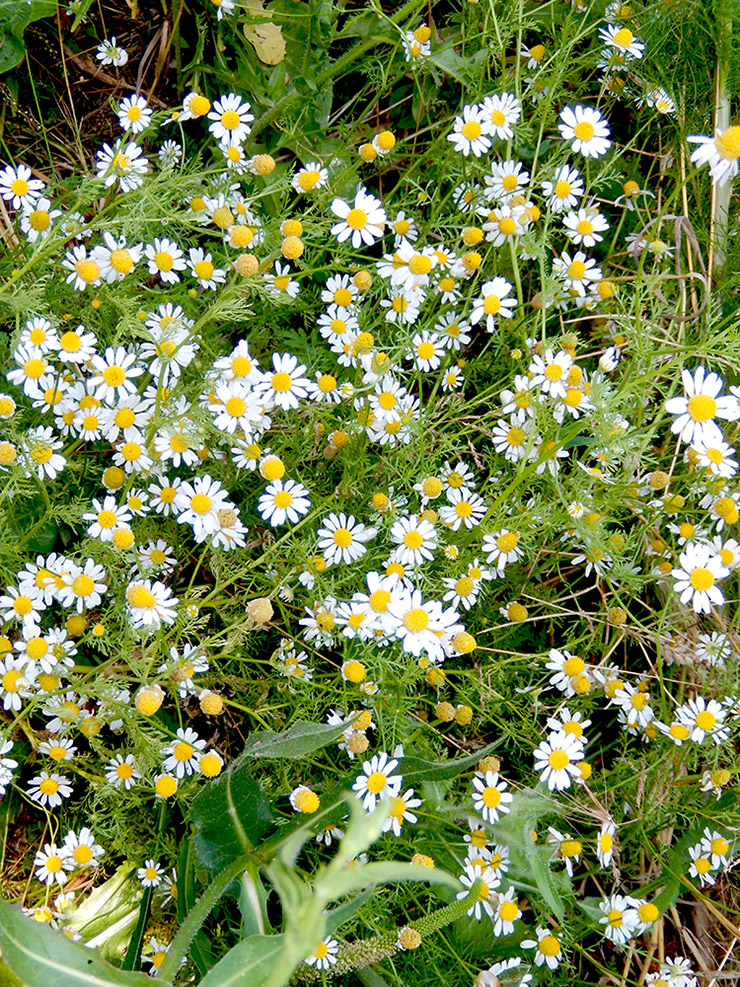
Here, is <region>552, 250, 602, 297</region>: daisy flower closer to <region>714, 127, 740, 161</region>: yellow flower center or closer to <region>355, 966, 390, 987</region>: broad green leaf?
<region>714, 127, 740, 161</region>: yellow flower center

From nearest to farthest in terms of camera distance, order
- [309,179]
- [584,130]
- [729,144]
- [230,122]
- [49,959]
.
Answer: [49,959]
[729,144]
[309,179]
[230,122]
[584,130]

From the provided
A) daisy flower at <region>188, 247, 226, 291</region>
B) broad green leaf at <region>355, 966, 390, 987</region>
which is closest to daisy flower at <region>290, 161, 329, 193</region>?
daisy flower at <region>188, 247, 226, 291</region>

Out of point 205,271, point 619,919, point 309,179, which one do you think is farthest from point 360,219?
point 619,919

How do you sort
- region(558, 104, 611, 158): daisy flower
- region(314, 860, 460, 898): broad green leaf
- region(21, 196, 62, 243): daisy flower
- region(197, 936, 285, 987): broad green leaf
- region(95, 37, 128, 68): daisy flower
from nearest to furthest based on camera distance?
region(314, 860, 460, 898): broad green leaf → region(197, 936, 285, 987): broad green leaf → region(21, 196, 62, 243): daisy flower → region(558, 104, 611, 158): daisy flower → region(95, 37, 128, 68): daisy flower

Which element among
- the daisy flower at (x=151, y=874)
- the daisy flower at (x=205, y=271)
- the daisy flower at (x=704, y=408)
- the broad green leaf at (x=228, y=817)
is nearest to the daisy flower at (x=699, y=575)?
the daisy flower at (x=704, y=408)

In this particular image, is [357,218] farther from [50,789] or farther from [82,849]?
[82,849]

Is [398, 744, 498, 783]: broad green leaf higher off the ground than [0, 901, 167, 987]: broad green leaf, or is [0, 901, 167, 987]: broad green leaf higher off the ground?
[398, 744, 498, 783]: broad green leaf
